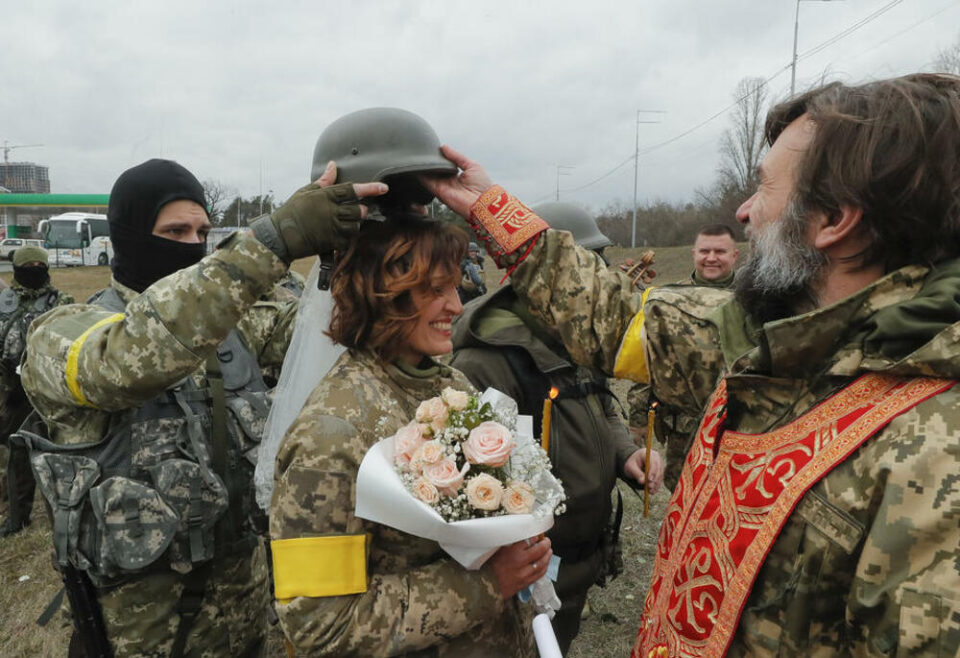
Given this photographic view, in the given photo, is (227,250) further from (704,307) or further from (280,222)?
(704,307)

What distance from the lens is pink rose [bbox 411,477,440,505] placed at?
1602mm

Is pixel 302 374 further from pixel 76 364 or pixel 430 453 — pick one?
pixel 430 453

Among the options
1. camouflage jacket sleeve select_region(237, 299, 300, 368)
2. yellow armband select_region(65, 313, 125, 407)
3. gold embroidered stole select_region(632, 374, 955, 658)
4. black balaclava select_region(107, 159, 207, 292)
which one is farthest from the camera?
camouflage jacket sleeve select_region(237, 299, 300, 368)

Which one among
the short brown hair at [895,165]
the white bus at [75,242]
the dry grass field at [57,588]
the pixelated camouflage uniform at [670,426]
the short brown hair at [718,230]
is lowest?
the white bus at [75,242]

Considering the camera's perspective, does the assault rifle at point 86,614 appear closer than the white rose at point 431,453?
No

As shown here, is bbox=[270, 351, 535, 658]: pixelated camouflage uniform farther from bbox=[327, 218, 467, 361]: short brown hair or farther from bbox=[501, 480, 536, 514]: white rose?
bbox=[501, 480, 536, 514]: white rose

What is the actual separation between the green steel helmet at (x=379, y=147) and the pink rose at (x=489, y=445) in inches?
37.1

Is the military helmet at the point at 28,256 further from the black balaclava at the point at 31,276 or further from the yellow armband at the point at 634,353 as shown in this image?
the yellow armband at the point at 634,353

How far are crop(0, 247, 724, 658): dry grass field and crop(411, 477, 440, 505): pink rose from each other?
331cm

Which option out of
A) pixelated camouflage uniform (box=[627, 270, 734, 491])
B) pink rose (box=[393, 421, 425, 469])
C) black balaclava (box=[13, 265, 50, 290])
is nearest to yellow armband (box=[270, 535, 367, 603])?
pink rose (box=[393, 421, 425, 469])

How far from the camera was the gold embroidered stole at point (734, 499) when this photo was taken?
1.35 metres

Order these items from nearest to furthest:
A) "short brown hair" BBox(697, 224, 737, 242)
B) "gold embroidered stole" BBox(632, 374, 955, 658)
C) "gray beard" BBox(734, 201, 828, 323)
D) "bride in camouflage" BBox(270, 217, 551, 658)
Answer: "gold embroidered stole" BBox(632, 374, 955, 658) < "gray beard" BBox(734, 201, 828, 323) < "bride in camouflage" BBox(270, 217, 551, 658) < "short brown hair" BBox(697, 224, 737, 242)

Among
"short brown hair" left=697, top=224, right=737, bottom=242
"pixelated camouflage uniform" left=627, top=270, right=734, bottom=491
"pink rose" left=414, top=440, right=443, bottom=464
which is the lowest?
"pixelated camouflage uniform" left=627, top=270, right=734, bottom=491

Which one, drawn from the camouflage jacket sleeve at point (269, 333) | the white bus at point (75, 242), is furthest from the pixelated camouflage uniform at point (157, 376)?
the white bus at point (75, 242)
